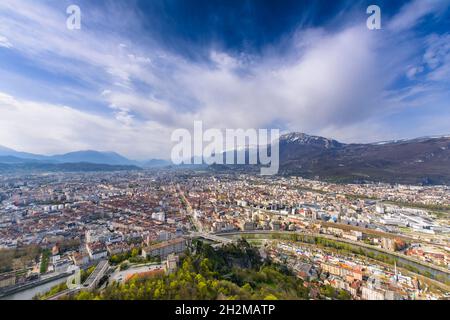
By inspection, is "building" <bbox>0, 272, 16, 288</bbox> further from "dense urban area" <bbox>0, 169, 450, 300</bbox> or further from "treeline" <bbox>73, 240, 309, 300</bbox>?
"treeline" <bbox>73, 240, 309, 300</bbox>

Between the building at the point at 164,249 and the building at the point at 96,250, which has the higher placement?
the building at the point at 164,249

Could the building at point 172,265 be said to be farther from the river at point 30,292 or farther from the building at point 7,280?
the building at point 7,280

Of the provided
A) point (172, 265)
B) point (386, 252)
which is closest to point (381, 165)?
point (386, 252)

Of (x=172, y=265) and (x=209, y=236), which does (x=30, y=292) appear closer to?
(x=172, y=265)

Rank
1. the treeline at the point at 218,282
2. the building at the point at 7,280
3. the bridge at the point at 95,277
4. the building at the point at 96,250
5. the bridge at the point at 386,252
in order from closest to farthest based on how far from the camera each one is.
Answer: the treeline at the point at 218,282 < the bridge at the point at 95,277 < the building at the point at 7,280 < the bridge at the point at 386,252 < the building at the point at 96,250

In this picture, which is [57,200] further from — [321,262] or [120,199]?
[321,262]

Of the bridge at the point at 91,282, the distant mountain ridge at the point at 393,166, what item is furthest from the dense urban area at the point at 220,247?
the distant mountain ridge at the point at 393,166
